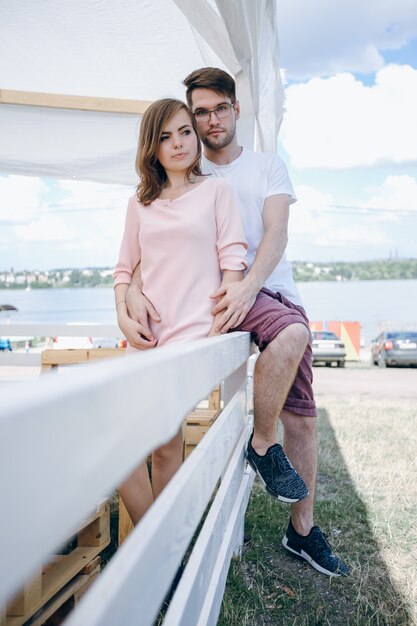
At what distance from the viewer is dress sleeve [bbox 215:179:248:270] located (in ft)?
7.50

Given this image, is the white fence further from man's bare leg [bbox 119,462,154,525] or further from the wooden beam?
the wooden beam

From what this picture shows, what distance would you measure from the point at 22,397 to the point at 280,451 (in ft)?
6.66

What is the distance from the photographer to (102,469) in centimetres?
56

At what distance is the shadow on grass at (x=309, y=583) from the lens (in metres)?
2.34

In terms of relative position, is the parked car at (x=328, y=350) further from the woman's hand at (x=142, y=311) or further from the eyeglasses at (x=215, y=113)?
the woman's hand at (x=142, y=311)

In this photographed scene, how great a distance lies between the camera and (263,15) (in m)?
3.42

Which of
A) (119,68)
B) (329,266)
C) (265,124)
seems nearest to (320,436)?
(265,124)

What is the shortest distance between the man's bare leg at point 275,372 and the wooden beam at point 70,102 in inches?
120

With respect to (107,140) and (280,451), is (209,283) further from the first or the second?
(107,140)

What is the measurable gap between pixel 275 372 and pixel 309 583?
3.17 ft

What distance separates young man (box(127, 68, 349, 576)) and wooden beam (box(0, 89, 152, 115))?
82.8 inches

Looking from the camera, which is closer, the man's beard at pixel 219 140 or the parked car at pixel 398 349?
the man's beard at pixel 219 140

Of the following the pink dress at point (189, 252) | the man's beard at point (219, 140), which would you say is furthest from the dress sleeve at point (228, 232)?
the man's beard at point (219, 140)

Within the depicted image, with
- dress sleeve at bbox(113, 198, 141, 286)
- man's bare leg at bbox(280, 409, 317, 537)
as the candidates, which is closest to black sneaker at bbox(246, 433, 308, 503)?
man's bare leg at bbox(280, 409, 317, 537)
